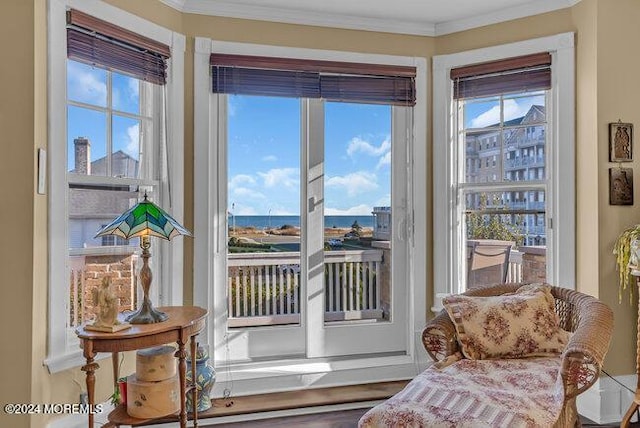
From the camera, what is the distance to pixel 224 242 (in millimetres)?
2953

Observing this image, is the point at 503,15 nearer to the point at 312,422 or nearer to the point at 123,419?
the point at 312,422

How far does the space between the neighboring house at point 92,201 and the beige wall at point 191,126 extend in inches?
9.4

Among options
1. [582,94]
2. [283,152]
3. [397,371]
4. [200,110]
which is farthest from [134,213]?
[582,94]

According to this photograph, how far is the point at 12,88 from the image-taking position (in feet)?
6.60

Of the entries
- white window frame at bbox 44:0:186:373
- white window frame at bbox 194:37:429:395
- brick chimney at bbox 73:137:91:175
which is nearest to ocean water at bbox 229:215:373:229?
white window frame at bbox 194:37:429:395

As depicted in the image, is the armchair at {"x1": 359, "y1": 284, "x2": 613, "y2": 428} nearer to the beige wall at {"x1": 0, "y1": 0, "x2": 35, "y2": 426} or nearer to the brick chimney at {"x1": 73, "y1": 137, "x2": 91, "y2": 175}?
the beige wall at {"x1": 0, "y1": 0, "x2": 35, "y2": 426}

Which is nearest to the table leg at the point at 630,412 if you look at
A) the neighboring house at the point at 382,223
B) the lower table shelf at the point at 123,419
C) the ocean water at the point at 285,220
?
the neighboring house at the point at 382,223

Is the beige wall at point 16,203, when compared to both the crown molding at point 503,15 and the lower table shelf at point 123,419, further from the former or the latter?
the crown molding at point 503,15

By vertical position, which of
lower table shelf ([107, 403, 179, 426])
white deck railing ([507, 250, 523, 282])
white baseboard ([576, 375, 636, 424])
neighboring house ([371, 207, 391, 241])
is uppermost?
neighboring house ([371, 207, 391, 241])

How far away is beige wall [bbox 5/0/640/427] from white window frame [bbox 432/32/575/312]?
6 cm

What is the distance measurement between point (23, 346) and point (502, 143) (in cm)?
293

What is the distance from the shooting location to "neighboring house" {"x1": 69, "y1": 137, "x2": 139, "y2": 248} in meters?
2.35

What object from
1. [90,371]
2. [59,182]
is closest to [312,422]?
[90,371]

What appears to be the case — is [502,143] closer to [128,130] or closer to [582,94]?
[582,94]
